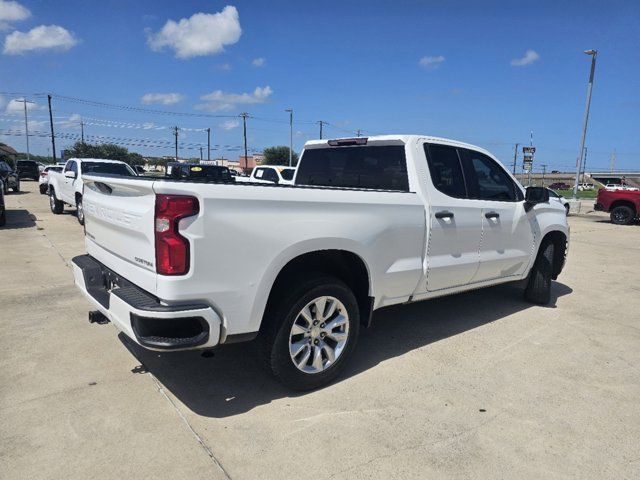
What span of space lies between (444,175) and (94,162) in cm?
1116

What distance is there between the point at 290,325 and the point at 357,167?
2.00m

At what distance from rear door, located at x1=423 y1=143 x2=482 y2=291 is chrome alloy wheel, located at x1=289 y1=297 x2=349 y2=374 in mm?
1043

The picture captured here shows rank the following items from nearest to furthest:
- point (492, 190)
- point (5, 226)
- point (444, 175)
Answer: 1. point (444, 175)
2. point (492, 190)
3. point (5, 226)

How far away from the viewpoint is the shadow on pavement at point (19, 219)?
11412mm

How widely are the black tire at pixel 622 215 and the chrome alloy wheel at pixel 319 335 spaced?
731 inches

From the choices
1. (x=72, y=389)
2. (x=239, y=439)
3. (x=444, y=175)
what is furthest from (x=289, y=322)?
(x=444, y=175)

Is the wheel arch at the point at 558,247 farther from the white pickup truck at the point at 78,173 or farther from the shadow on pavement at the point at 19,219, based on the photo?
the shadow on pavement at the point at 19,219

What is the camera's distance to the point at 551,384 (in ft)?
12.1

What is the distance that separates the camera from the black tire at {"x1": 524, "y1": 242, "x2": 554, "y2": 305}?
5797 millimetres

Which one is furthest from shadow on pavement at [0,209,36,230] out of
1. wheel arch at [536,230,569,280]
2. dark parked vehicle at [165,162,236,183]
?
wheel arch at [536,230,569,280]

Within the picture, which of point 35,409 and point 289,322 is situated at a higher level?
point 289,322

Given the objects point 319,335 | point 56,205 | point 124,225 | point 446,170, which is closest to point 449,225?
point 446,170

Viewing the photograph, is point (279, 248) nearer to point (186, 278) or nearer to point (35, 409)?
point (186, 278)

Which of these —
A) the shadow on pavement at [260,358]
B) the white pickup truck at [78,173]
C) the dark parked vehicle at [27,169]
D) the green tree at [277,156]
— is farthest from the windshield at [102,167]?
the green tree at [277,156]
